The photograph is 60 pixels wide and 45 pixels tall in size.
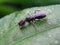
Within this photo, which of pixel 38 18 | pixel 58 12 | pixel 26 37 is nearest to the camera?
pixel 26 37

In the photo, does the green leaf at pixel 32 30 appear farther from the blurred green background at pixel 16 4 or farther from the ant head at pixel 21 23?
the blurred green background at pixel 16 4

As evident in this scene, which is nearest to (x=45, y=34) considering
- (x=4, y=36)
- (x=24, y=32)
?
(x=24, y=32)

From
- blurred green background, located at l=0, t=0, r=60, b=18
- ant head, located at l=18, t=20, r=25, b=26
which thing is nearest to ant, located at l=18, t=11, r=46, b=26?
ant head, located at l=18, t=20, r=25, b=26

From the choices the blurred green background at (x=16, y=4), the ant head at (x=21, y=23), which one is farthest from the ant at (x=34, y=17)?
the blurred green background at (x=16, y=4)

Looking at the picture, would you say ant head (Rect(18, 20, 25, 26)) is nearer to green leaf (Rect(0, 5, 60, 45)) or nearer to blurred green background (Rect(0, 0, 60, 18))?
green leaf (Rect(0, 5, 60, 45))

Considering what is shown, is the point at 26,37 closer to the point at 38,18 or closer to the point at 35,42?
the point at 35,42

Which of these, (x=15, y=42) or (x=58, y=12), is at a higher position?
(x=58, y=12)

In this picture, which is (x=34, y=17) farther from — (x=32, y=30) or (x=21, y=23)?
(x=32, y=30)
